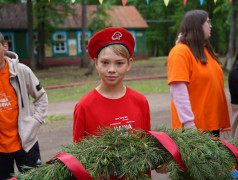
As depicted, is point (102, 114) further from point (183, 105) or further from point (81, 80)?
point (81, 80)

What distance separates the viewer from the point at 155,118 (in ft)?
25.2

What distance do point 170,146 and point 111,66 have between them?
79 cm

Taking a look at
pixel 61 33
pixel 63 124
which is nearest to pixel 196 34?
pixel 63 124

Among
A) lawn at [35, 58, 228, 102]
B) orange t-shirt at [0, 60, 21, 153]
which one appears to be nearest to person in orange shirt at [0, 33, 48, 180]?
orange t-shirt at [0, 60, 21, 153]

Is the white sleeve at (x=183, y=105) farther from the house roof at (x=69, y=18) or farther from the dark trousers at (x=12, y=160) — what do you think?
the house roof at (x=69, y=18)

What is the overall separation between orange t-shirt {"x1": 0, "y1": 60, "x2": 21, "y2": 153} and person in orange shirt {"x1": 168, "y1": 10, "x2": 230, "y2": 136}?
146 centimetres

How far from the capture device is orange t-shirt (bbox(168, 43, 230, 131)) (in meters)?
2.84

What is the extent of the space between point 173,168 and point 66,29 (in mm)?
28380

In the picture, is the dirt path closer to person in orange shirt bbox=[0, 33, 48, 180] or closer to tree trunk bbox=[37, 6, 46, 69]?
person in orange shirt bbox=[0, 33, 48, 180]

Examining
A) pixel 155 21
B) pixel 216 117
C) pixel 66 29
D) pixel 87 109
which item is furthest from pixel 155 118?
pixel 155 21

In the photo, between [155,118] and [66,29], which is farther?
[66,29]

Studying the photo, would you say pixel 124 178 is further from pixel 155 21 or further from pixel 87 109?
pixel 155 21

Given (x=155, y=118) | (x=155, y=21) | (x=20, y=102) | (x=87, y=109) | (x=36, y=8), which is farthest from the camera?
(x=155, y=21)

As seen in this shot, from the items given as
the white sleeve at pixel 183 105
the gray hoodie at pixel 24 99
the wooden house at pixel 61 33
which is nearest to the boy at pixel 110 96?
the white sleeve at pixel 183 105
